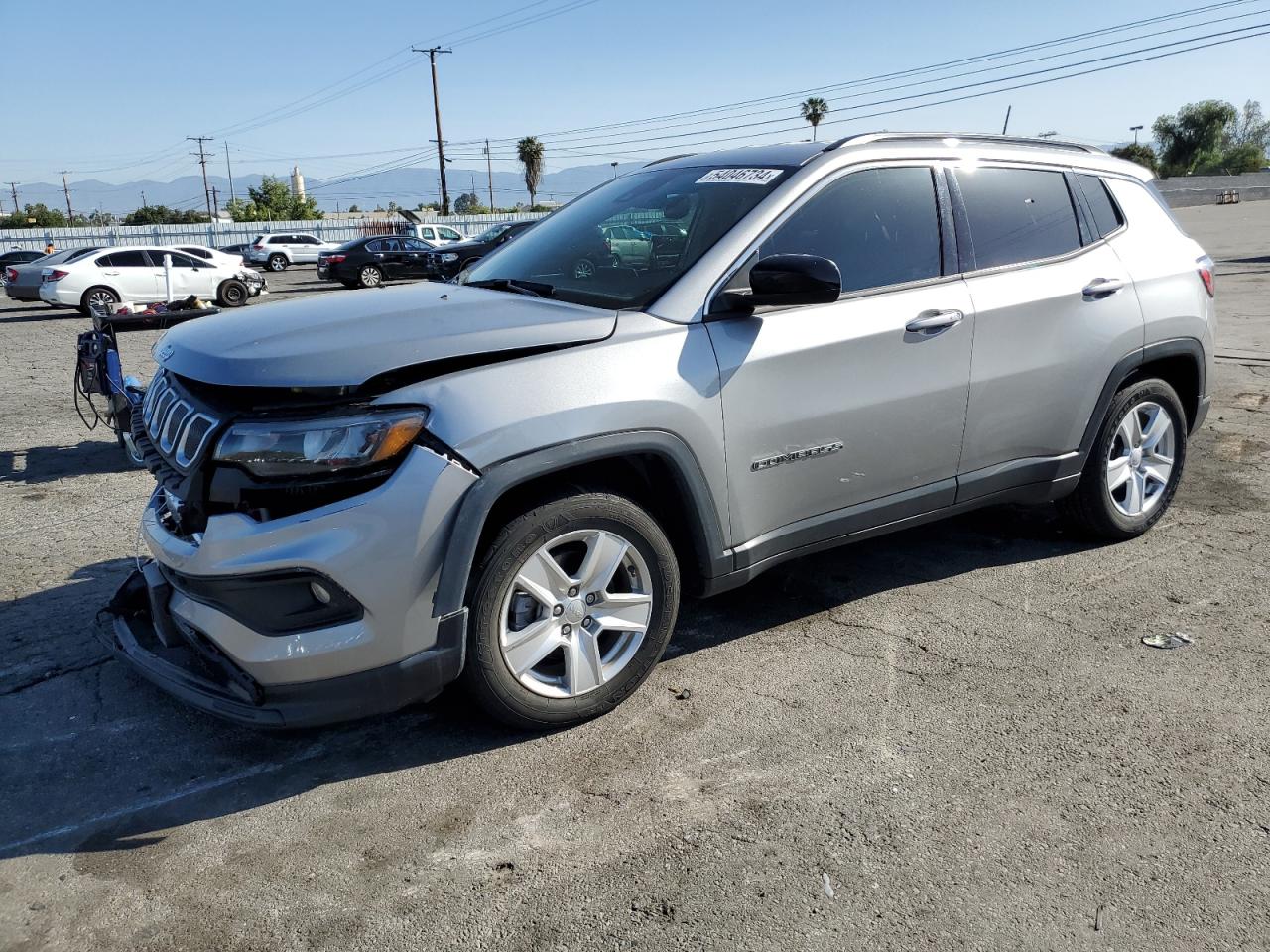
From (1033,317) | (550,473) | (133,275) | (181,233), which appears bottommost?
(550,473)

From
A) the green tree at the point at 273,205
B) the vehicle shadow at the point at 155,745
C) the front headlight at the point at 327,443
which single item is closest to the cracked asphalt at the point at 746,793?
the vehicle shadow at the point at 155,745

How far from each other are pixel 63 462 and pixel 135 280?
15823 mm

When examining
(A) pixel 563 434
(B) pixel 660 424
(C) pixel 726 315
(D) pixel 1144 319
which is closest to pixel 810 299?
(C) pixel 726 315

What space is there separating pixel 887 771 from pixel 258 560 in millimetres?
1939

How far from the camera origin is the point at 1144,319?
4.55 m

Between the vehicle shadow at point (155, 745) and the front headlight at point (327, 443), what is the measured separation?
3.32 ft

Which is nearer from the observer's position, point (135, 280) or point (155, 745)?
point (155, 745)

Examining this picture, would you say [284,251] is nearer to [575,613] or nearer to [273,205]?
[575,613]

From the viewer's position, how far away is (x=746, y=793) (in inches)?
115

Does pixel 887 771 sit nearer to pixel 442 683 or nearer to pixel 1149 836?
pixel 1149 836

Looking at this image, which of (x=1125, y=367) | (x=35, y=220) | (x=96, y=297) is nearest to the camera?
(x=1125, y=367)

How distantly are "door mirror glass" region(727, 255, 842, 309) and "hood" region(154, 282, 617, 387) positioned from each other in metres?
0.50

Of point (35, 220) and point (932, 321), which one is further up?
point (35, 220)

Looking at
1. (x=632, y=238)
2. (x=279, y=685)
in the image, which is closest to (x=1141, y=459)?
(x=632, y=238)
